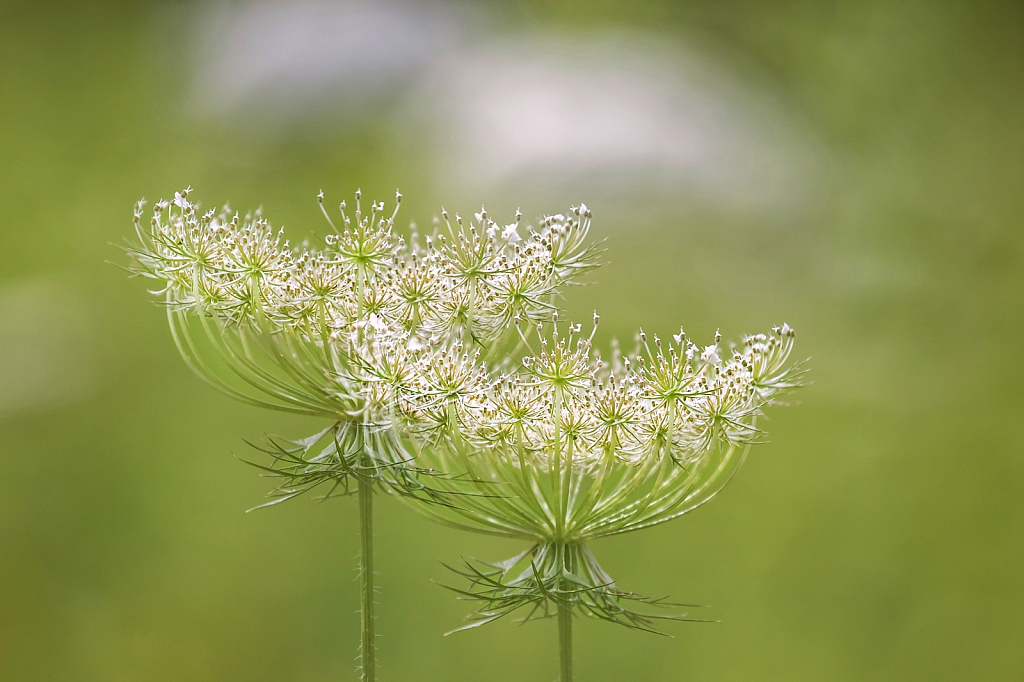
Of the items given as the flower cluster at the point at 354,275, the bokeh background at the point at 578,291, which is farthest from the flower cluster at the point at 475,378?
the bokeh background at the point at 578,291

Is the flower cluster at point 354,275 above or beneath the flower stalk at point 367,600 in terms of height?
above

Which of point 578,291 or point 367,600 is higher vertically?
point 578,291

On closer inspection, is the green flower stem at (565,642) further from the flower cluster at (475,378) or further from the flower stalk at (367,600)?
the flower stalk at (367,600)

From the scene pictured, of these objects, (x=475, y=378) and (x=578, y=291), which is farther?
(x=578, y=291)

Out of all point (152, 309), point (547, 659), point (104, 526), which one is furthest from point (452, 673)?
point (152, 309)

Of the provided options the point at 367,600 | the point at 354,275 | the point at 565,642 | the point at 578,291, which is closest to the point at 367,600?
the point at 367,600

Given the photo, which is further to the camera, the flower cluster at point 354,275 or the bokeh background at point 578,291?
the bokeh background at point 578,291

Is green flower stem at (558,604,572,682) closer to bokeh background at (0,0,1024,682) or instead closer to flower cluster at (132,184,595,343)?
flower cluster at (132,184,595,343)

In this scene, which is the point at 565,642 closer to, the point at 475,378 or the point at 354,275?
the point at 475,378
